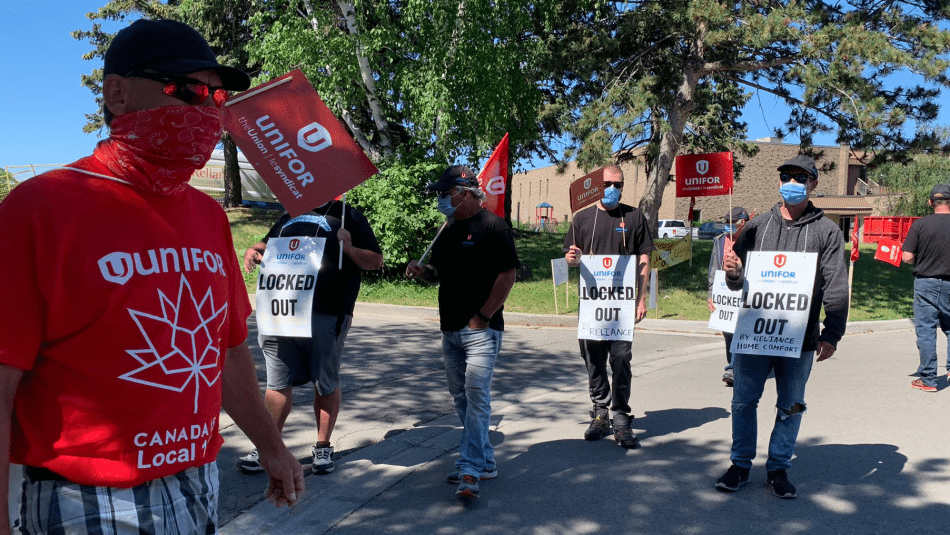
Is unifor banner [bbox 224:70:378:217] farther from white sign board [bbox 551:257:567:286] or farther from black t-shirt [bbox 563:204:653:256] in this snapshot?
white sign board [bbox 551:257:567:286]

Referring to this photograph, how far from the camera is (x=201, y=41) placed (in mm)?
1958

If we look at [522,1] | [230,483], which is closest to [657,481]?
[230,483]

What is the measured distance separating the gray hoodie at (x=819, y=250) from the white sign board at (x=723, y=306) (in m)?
2.10

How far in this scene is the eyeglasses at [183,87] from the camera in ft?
6.00

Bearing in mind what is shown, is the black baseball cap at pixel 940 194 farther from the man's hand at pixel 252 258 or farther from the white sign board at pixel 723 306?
the man's hand at pixel 252 258

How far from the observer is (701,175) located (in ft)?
50.2

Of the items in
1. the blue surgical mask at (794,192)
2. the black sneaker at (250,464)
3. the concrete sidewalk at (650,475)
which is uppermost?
the blue surgical mask at (794,192)

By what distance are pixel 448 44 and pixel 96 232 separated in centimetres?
1475

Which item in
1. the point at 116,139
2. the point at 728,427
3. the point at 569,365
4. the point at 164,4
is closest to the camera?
the point at 116,139

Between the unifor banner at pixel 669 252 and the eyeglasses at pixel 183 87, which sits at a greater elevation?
the eyeglasses at pixel 183 87

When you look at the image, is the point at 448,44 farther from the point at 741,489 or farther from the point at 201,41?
the point at 201,41

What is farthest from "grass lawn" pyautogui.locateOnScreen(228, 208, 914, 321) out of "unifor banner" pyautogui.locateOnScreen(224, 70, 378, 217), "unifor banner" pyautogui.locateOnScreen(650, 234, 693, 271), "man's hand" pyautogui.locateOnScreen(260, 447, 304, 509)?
"man's hand" pyautogui.locateOnScreen(260, 447, 304, 509)

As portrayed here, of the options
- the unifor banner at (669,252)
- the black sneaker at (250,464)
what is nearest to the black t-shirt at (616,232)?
the black sneaker at (250,464)

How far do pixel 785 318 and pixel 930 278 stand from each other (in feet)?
15.0
